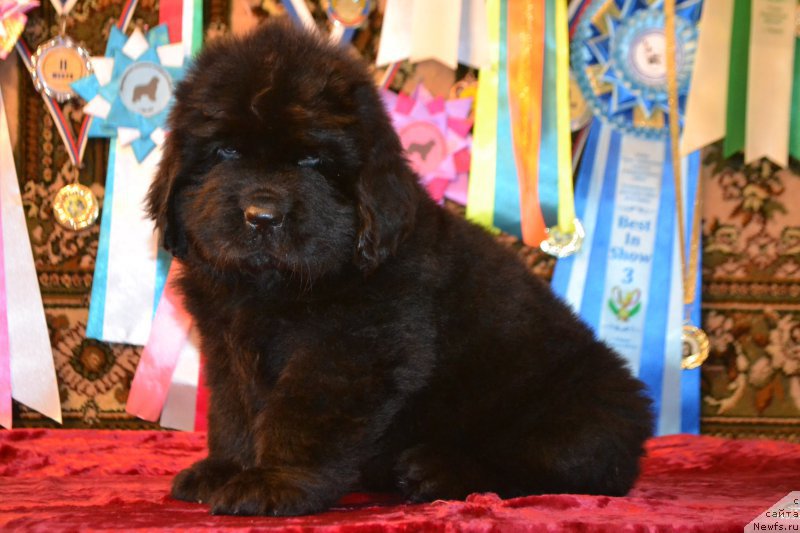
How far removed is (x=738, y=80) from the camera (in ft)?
13.1

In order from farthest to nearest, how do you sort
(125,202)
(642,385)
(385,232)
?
(125,202) → (642,385) → (385,232)

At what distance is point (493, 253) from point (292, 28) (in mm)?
824

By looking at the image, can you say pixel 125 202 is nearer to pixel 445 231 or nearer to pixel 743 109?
pixel 445 231

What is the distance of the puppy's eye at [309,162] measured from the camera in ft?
6.53

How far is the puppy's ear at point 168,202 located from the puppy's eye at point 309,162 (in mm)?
316

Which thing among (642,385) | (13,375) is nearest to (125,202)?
(13,375)

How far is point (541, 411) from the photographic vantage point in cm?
221

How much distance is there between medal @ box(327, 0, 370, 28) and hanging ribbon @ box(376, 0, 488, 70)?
4.2 inches

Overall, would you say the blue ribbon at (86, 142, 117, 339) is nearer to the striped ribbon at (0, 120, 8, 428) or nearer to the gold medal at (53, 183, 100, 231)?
the gold medal at (53, 183, 100, 231)

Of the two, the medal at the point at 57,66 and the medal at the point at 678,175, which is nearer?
the medal at the point at 678,175

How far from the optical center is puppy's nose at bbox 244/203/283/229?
73.9 inches

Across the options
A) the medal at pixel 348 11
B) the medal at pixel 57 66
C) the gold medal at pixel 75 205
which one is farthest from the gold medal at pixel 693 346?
the medal at pixel 57 66

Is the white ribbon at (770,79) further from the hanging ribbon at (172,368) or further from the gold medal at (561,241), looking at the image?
the hanging ribbon at (172,368)

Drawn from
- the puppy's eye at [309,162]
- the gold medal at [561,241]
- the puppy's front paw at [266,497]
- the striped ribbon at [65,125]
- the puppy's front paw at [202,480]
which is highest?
the striped ribbon at [65,125]
